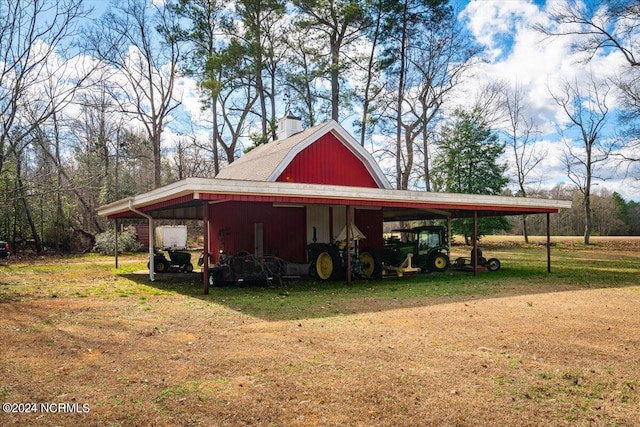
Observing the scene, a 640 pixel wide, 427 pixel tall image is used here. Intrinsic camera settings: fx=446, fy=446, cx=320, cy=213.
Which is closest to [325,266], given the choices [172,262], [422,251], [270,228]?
[270,228]

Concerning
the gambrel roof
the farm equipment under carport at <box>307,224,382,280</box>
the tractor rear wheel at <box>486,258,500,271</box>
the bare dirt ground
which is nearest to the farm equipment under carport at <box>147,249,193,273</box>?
the gambrel roof

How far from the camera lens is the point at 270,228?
16.3 meters

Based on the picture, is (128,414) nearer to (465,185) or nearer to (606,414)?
(606,414)

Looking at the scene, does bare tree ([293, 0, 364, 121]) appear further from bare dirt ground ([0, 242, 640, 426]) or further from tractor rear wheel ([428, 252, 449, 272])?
bare dirt ground ([0, 242, 640, 426])

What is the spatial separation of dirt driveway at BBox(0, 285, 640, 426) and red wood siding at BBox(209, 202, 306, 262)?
7.64 metres

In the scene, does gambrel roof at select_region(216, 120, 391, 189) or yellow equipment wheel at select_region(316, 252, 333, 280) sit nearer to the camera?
yellow equipment wheel at select_region(316, 252, 333, 280)

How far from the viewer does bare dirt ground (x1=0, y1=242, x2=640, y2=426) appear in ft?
13.2

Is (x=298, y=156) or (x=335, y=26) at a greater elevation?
(x=335, y=26)

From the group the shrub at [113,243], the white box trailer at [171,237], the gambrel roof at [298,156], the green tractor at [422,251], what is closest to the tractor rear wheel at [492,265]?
the green tractor at [422,251]

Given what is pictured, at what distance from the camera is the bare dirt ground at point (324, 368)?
13.2ft

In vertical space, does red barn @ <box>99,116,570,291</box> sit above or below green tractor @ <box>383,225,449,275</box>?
above

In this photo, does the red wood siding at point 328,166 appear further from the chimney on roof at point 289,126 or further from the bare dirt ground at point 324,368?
the bare dirt ground at point 324,368

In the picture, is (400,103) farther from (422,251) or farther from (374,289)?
(374,289)

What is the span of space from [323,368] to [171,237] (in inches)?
713
